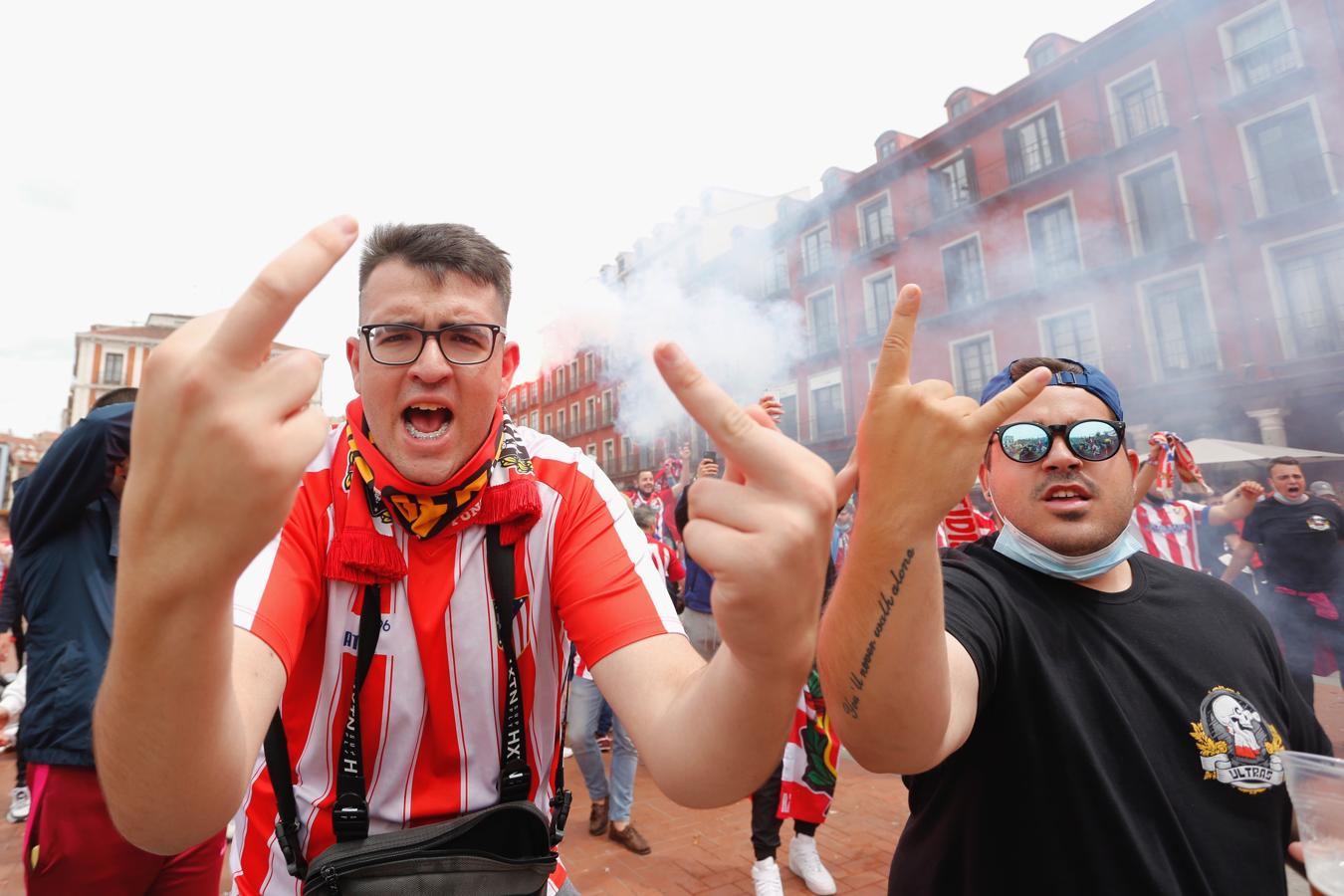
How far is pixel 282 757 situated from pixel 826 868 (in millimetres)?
3553

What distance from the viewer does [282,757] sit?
1455mm

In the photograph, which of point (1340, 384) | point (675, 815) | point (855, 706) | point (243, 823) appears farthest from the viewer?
point (1340, 384)

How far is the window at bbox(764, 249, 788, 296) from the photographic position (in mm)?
24922

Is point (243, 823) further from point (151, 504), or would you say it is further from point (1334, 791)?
point (1334, 791)

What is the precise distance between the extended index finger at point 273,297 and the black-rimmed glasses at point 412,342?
2.81 ft

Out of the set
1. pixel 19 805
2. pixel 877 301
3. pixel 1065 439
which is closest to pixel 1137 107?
pixel 877 301

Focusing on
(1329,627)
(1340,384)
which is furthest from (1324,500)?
(1340,384)

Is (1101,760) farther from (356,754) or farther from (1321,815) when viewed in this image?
(356,754)

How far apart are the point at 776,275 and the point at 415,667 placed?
24.7 metres

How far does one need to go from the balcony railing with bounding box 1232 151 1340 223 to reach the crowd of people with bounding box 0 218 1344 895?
1761 cm

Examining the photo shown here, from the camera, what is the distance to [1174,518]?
5.50 meters

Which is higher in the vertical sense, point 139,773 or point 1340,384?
point 1340,384

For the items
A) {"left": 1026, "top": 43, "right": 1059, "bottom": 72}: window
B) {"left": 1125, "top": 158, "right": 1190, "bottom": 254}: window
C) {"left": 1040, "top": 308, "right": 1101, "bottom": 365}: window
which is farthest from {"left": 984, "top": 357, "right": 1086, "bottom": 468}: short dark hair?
{"left": 1026, "top": 43, "right": 1059, "bottom": 72}: window

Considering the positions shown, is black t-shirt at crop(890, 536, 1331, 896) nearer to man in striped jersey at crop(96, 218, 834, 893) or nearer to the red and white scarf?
man in striped jersey at crop(96, 218, 834, 893)
